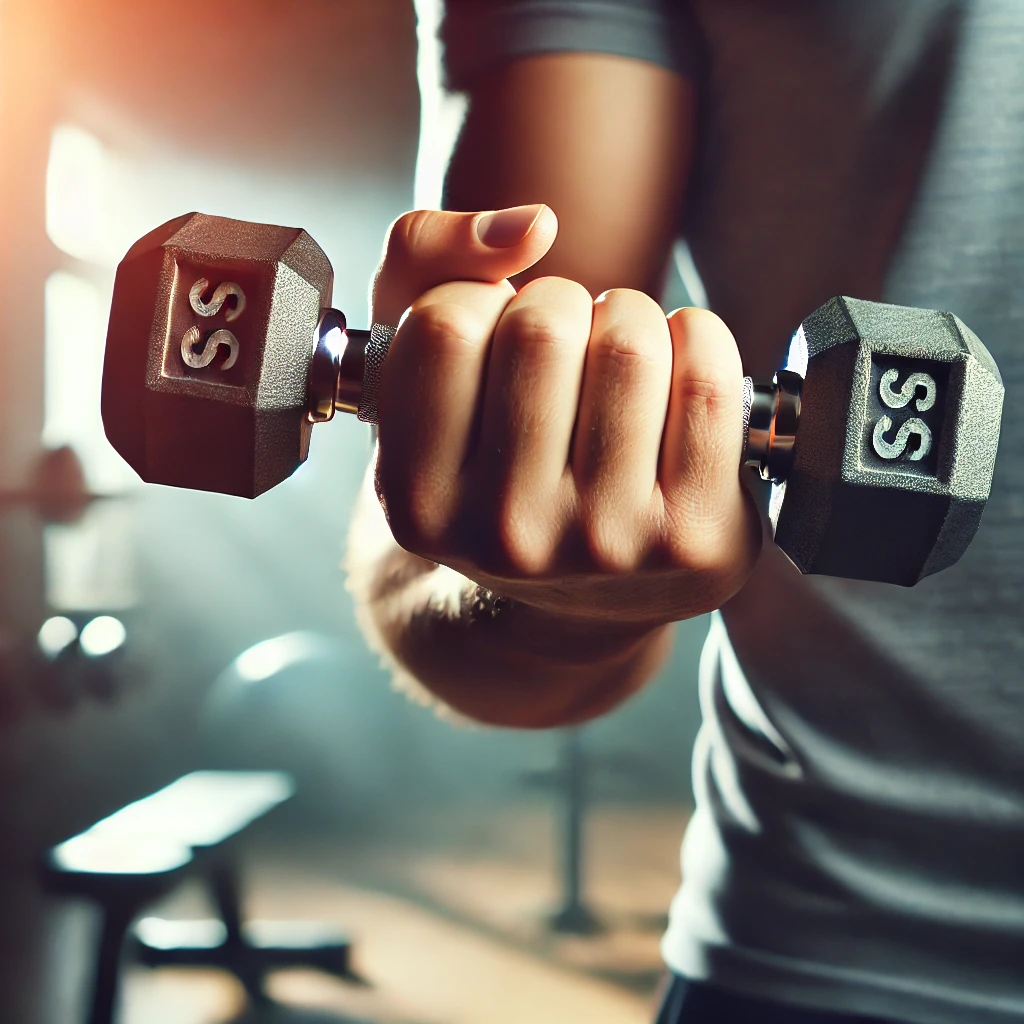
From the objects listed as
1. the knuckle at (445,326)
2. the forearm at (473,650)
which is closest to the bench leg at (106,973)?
the forearm at (473,650)

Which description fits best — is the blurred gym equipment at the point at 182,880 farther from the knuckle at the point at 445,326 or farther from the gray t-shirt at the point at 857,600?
the knuckle at the point at 445,326

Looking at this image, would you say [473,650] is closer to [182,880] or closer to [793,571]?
[793,571]

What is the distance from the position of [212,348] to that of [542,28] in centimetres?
58

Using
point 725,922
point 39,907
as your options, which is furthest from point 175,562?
point 725,922

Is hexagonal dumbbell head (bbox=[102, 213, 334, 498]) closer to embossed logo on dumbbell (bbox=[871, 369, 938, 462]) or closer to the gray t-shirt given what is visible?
embossed logo on dumbbell (bbox=[871, 369, 938, 462])

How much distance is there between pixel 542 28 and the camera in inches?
31.0

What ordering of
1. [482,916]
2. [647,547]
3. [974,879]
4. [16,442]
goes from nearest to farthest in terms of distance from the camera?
[647,547] → [974,879] → [16,442] → [482,916]

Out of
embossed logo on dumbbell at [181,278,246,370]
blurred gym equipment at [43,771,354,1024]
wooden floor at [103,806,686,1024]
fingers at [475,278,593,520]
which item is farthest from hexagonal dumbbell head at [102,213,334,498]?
wooden floor at [103,806,686,1024]

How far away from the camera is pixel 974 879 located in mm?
702

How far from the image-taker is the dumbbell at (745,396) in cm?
37

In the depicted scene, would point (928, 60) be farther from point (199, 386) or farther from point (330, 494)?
point (330, 494)

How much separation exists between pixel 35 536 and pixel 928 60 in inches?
64.1

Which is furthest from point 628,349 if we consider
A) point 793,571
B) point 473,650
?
point 793,571

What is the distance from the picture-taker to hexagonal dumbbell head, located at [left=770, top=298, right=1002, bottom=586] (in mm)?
368
